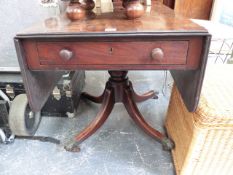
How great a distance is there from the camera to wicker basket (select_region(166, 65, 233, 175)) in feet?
2.62

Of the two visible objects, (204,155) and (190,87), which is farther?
(204,155)

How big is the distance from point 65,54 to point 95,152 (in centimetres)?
71

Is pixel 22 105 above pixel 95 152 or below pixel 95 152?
above

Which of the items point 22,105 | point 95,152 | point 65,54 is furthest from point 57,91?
point 65,54

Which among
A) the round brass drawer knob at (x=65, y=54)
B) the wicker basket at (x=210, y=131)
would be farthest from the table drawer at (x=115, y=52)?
the wicker basket at (x=210, y=131)

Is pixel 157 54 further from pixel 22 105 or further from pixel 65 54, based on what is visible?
pixel 22 105

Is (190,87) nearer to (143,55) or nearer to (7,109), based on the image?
(143,55)

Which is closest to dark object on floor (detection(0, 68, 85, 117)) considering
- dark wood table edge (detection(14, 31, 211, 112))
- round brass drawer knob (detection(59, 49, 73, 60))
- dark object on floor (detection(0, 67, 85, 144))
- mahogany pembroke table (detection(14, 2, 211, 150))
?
dark object on floor (detection(0, 67, 85, 144))

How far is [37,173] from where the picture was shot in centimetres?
107

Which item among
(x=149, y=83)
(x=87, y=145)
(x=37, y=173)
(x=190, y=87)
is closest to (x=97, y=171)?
(x=87, y=145)

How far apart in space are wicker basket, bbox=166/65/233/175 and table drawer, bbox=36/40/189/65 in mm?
267

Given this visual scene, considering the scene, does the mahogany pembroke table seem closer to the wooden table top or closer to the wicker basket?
the wooden table top

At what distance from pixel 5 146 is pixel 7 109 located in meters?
0.24

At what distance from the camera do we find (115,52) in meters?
0.69
